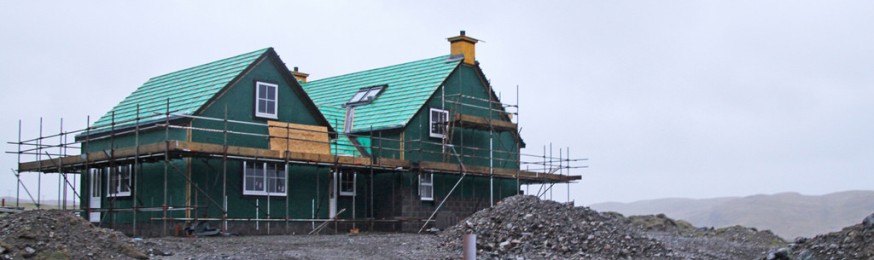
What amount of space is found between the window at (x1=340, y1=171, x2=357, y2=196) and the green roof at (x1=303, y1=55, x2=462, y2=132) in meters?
1.79

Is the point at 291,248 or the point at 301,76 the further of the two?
the point at 301,76

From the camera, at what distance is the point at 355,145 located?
109 ft

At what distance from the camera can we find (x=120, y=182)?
2939 cm

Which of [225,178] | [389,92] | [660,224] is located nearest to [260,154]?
[225,178]

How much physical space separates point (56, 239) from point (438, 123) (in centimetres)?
1771

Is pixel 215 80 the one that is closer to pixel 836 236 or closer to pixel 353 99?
pixel 353 99

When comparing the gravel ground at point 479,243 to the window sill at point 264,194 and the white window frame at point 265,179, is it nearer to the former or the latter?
the window sill at point 264,194

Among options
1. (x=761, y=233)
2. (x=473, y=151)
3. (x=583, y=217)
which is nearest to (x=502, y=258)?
(x=583, y=217)

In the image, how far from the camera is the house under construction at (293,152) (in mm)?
27094

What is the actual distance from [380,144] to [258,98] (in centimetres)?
458

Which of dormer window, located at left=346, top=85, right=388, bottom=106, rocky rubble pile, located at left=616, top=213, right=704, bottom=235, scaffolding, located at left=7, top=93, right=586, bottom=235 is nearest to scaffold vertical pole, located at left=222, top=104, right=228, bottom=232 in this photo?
scaffolding, located at left=7, top=93, right=586, bottom=235

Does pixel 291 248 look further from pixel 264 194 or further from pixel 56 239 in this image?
pixel 264 194

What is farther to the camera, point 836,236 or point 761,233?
point 761,233

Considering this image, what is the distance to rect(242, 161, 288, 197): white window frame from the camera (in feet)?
91.6
